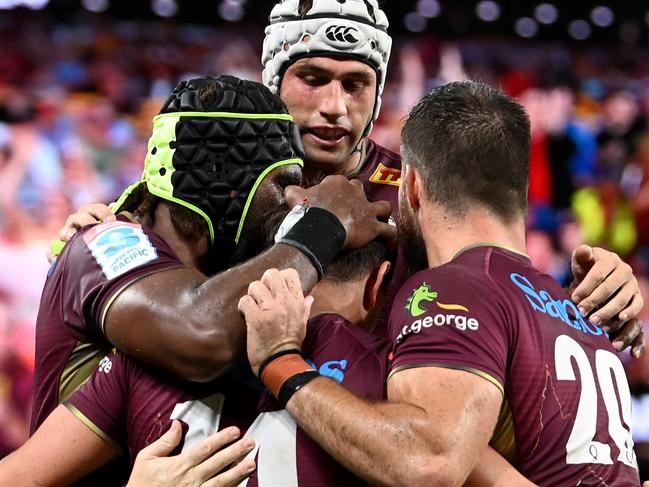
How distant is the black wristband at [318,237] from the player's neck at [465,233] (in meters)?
Answer: 0.26

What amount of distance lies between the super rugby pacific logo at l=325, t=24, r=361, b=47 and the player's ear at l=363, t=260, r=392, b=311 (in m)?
1.43

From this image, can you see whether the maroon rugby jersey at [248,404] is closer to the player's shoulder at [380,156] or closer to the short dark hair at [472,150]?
the short dark hair at [472,150]

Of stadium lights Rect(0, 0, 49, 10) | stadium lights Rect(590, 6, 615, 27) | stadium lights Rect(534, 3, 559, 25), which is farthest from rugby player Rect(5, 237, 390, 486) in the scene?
stadium lights Rect(590, 6, 615, 27)

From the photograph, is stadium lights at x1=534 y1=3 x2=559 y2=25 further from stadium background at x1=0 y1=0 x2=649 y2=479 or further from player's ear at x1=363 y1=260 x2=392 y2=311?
player's ear at x1=363 y1=260 x2=392 y2=311

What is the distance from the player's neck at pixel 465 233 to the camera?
2.80 metres

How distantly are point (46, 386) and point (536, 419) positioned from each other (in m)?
1.53

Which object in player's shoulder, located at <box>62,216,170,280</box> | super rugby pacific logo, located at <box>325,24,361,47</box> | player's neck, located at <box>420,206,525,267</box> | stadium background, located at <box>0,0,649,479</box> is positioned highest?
super rugby pacific logo, located at <box>325,24,361,47</box>

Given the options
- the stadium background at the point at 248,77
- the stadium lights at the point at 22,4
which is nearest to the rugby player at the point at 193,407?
the stadium background at the point at 248,77

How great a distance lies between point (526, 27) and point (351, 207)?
9980 mm

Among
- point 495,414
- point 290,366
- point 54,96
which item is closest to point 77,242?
point 290,366

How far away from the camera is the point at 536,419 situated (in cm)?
259

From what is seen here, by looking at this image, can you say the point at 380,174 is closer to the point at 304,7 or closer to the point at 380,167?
the point at 380,167

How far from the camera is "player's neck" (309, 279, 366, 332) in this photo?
2.87m

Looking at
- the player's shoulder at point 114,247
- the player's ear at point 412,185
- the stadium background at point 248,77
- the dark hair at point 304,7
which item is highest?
the dark hair at point 304,7
